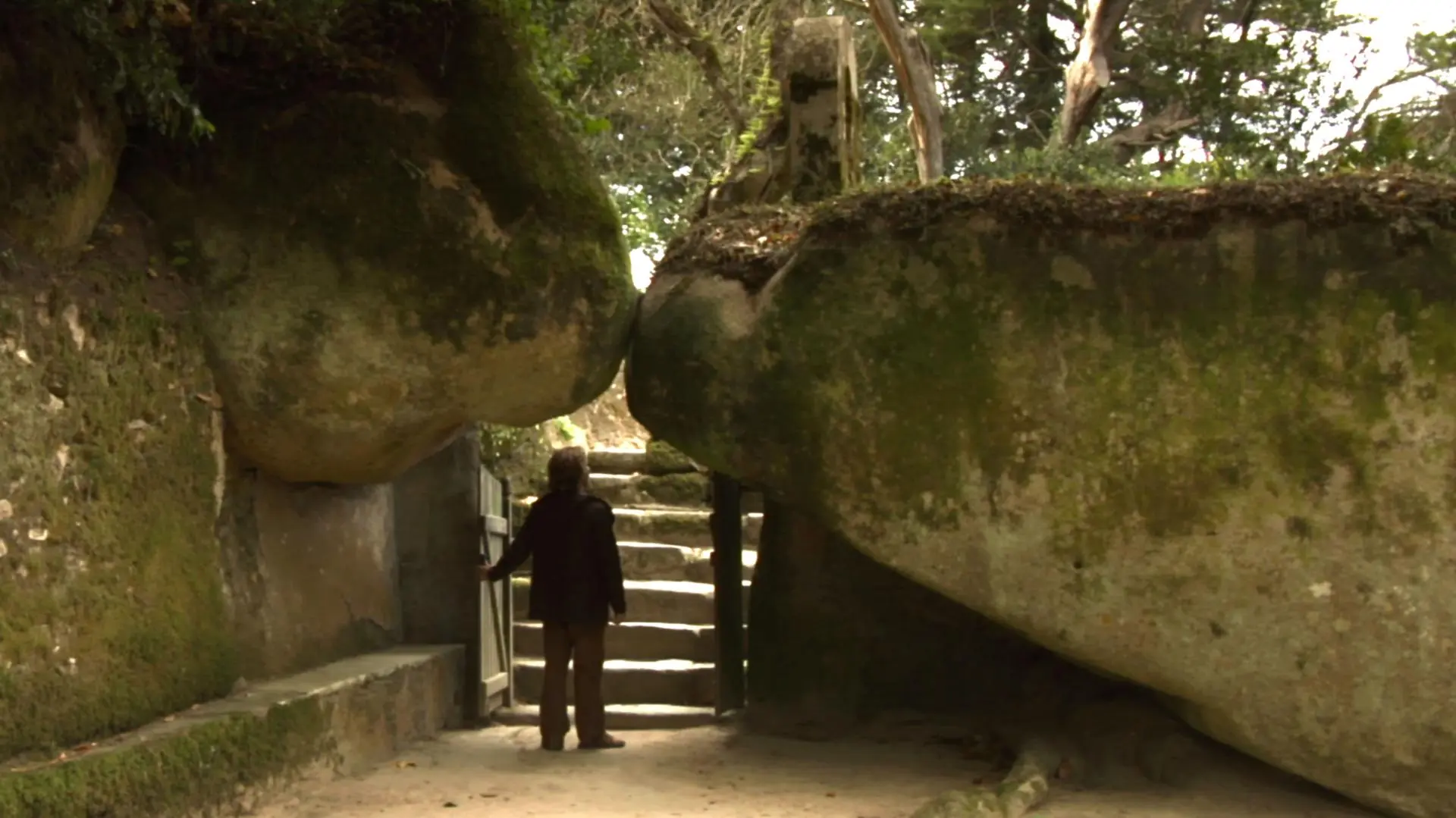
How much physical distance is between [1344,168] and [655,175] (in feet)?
35.3

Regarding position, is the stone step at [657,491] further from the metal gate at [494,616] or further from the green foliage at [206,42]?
the green foliage at [206,42]

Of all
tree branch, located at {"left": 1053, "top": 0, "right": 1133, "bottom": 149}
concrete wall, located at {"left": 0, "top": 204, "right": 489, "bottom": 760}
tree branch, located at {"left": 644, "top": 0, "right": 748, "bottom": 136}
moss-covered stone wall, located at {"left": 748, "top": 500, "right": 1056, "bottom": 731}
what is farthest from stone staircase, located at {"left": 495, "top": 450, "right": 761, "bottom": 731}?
tree branch, located at {"left": 1053, "top": 0, "right": 1133, "bottom": 149}

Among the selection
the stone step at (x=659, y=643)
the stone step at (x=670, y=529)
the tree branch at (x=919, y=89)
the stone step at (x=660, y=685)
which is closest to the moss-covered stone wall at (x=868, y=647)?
the stone step at (x=660, y=685)

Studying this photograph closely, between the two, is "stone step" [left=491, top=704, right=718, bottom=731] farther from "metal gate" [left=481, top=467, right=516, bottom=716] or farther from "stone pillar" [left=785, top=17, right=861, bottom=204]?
"stone pillar" [left=785, top=17, right=861, bottom=204]

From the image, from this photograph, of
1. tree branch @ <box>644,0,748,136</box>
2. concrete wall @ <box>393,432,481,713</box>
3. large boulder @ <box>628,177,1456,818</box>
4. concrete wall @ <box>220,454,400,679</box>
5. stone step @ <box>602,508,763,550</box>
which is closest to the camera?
large boulder @ <box>628,177,1456,818</box>

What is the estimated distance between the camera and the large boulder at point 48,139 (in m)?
3.94

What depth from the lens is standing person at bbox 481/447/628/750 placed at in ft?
20.8

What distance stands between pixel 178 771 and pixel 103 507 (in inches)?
33.3

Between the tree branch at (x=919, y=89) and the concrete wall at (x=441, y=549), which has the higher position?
the tree branch at (x=919, y=89)

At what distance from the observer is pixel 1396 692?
4.71 metres

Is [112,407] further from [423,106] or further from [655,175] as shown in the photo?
[655,175]

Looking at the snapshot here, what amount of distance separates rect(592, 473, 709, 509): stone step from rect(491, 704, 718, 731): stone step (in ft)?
9.17

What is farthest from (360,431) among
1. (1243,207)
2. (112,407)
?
(1243,207)

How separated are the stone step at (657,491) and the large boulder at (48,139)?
6.12m
